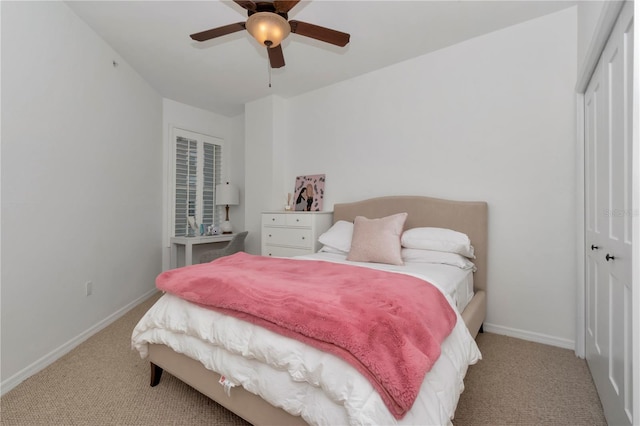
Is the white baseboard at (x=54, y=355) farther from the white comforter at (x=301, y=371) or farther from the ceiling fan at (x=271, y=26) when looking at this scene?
the ceiling fan at (x=271, y=26)

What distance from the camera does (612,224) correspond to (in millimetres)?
1405

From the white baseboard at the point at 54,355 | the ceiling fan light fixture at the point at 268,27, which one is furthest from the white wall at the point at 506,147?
the white baseboard at the point at 54,355

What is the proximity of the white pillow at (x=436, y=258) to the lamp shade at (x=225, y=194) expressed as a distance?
2.90 m

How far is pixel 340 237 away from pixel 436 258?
89cm

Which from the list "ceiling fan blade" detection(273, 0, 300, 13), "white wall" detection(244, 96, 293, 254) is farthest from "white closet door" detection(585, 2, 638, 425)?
"white wall" detection(244, 96, 293, 254)

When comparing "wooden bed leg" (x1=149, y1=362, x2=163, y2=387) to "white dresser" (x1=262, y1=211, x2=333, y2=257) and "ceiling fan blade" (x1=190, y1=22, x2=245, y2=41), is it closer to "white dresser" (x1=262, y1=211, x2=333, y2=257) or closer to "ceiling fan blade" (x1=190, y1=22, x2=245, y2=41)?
"white dresser" (x1=262, y1=211, x2=333, y2=257)

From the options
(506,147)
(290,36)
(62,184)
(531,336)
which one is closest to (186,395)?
(62,184)

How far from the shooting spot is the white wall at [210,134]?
407cm

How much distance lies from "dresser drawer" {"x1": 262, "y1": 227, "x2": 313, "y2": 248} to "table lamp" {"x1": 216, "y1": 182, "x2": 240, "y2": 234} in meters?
1.16

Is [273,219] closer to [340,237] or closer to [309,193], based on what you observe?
[309,193]

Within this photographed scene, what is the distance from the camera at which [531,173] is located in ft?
7.83

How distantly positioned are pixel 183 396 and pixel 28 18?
2582 millimetres

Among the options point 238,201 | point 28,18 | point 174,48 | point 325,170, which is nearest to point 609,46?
point 325,170

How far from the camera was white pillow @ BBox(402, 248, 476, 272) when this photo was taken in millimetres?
2260
